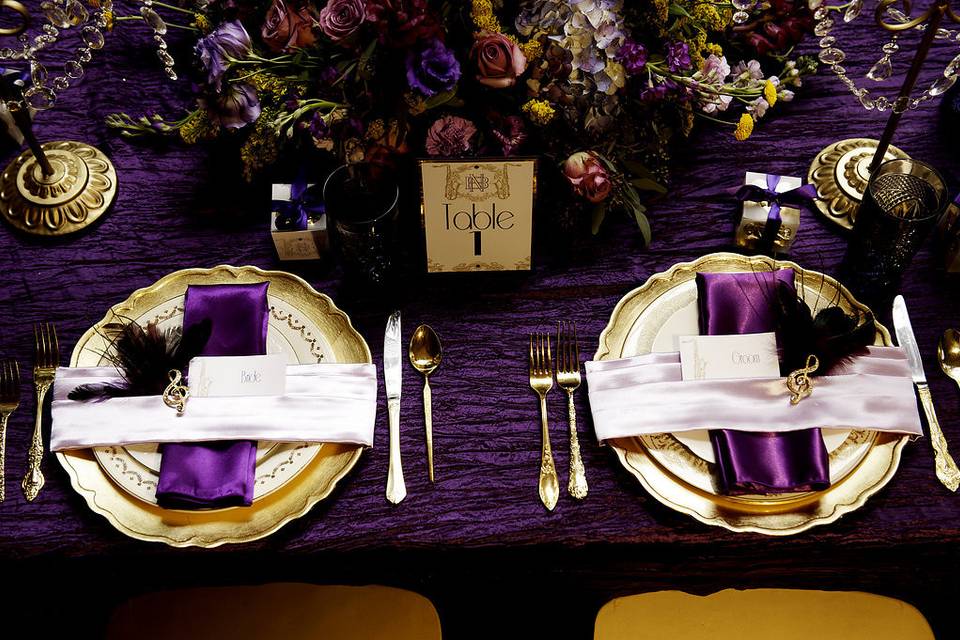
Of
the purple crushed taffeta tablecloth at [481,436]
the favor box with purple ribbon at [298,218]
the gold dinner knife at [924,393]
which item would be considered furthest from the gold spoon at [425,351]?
the gold dinner knife at [924,393]

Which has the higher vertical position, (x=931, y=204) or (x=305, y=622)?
(x=931, y=204)

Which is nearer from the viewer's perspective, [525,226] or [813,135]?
[525,226]

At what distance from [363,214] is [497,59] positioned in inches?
13.4

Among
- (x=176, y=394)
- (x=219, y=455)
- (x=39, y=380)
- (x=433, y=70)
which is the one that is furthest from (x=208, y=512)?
(x=433, y=70)

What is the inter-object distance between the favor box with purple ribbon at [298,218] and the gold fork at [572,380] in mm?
449

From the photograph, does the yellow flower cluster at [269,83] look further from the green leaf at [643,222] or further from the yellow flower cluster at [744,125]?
the yellow flower cluster at [744,125]

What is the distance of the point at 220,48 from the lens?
4.11 ft

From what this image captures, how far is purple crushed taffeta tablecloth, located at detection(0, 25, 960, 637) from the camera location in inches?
45.3

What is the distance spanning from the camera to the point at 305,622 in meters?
1.32

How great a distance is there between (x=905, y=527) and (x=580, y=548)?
0.48 meters

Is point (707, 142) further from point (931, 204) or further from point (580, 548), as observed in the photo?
point (580, 548)

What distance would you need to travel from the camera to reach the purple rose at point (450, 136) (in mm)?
1210

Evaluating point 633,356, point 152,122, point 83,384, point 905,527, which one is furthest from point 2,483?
point 905,527

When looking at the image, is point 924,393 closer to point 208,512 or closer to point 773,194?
point 773,194
